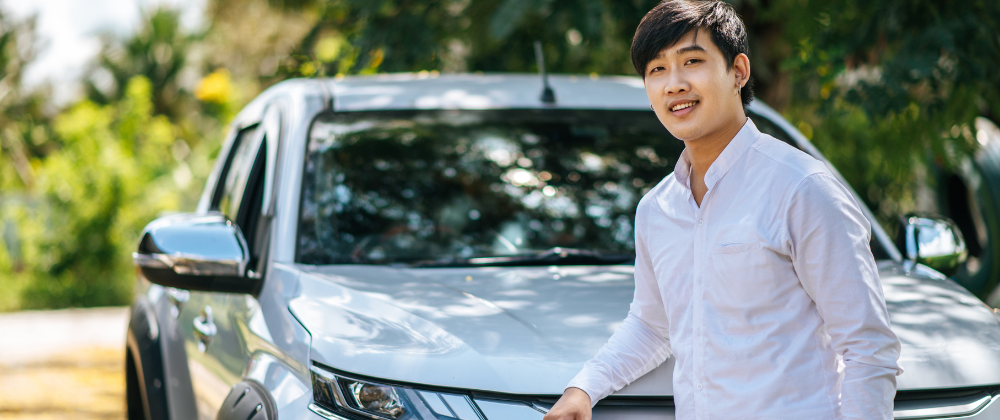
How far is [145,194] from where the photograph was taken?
42.0 feet

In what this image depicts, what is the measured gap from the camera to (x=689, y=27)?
5.70ft

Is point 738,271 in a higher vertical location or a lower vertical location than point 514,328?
higher

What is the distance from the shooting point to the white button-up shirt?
155 centimetres

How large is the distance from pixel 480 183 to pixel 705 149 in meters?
1.54

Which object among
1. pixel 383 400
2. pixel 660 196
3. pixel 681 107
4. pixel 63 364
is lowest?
pixel 63 364

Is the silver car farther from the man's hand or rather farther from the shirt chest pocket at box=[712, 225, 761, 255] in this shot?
the shirt chest pocket at box=[712, 225, 761, 255]

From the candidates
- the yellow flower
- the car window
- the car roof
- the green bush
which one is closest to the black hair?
the car roof

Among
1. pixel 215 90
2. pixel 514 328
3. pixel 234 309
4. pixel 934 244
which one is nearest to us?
pixel 514 328

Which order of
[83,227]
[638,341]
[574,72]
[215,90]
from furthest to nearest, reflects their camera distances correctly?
[215,90] < [83,227] < [574,72] < [638,341]

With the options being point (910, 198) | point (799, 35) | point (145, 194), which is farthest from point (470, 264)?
point (145, 194)

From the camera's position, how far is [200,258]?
2.65 meters

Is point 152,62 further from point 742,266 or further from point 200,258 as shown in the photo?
point 742,266

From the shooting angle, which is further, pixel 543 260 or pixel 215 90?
Answer: pixel 215 90

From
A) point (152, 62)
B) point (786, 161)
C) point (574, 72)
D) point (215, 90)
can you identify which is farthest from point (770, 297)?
point (152, 62)
